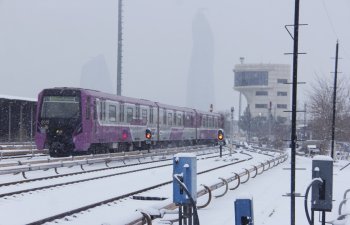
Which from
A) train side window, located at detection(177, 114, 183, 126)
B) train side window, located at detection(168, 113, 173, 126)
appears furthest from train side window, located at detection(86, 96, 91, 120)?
train side window, located at detection(177, 114, 183, 126)

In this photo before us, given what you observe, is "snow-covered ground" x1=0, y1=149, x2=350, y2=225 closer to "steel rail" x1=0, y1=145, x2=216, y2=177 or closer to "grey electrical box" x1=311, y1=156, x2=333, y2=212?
"grey electrical box" x1=311, y1=156, x2=333, y2=212

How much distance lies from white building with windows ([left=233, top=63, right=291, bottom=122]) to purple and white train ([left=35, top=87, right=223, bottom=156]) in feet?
390

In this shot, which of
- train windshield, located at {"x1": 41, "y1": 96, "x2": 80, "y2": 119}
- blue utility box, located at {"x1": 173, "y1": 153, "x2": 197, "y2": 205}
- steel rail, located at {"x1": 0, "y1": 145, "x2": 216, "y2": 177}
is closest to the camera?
blue utility box, located at {"x1": 173, "y1": 153, "x2": 197, "y2": 205}

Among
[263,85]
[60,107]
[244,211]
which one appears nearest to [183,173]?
[244,211]

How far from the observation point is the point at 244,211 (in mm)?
6922

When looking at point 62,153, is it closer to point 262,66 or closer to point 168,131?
point 168,131

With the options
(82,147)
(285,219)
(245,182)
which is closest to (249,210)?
(285,219)

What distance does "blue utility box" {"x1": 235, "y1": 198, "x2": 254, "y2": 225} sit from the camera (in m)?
6.89

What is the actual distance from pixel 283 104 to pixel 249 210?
497ft

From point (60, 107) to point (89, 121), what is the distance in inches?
61.4

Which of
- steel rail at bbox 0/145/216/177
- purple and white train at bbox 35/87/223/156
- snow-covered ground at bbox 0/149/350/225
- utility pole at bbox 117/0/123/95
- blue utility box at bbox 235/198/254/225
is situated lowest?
snow-covered ground at bbox 0/149/350/225

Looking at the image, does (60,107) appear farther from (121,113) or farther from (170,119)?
(170,119)

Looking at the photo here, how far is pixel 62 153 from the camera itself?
83.2ft

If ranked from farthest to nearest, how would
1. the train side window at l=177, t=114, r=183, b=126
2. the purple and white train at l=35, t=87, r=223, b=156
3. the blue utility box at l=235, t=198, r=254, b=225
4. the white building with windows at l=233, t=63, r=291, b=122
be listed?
the white building with windows at l=233, t=63, r=291, b=122, the train side window at l=177, t=114, r=183, b=126, the purple and white train at l=35, t=87, r=223, b=156, the blue utility box at l=235, t=198, r=254, b=225
